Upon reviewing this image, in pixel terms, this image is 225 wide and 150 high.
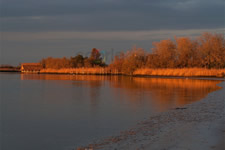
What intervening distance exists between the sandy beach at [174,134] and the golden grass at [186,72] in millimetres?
26476

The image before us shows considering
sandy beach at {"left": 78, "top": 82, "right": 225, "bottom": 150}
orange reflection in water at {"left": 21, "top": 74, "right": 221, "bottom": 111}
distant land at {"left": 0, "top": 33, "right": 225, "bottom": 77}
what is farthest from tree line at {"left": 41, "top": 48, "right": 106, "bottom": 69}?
sandy beach at {"left": 78, "top": 82, "right": 225, "bottom": 150}

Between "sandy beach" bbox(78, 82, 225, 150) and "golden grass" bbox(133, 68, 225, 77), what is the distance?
2648cm

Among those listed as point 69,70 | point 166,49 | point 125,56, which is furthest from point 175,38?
point 69,70

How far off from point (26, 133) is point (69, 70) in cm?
4872

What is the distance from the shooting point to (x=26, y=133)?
6.61m

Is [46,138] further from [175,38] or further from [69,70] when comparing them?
[69,70]

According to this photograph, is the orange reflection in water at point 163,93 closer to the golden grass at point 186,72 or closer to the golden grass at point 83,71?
the golden grass at point 186,72

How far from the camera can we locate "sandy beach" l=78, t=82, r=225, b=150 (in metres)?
5.16

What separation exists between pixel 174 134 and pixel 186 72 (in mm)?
30686

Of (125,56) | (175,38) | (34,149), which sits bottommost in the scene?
(34,149)

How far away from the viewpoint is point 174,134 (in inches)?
237

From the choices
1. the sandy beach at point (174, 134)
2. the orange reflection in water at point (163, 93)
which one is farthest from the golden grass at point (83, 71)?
the sandy beach at point (174, 134)

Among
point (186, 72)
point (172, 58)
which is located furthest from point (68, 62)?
point (186, 72)

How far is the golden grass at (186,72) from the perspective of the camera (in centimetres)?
3347
